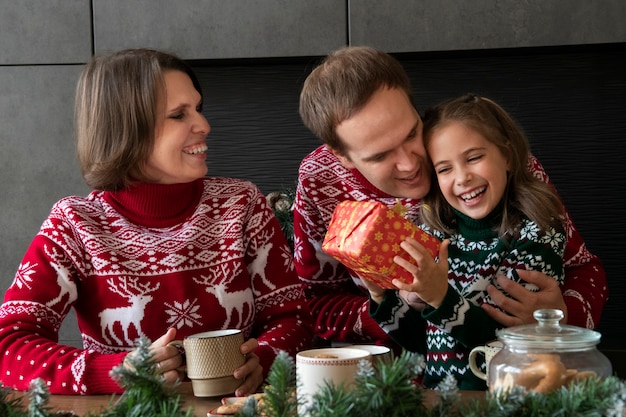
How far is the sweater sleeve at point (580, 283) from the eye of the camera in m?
1.46

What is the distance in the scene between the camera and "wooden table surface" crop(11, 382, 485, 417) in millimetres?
993

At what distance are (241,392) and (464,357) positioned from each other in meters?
0.46

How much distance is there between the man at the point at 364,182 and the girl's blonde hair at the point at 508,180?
37 mm

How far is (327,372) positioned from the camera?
0.84 m

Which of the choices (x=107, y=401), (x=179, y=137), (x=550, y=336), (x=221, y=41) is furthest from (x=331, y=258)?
(x=550, y=336)

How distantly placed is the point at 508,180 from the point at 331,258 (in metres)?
0.44

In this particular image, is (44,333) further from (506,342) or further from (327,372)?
(506,342)

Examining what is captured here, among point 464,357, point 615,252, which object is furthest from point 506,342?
point 615,252

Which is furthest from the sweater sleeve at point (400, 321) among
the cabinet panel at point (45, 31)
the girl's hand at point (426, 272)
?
the cabinet panel at point (45, 31)

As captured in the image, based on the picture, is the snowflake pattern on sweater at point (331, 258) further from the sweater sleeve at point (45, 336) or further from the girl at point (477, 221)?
the sweater sleeve at point (45, 336)

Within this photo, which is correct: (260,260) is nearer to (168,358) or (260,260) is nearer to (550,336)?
(168,358)

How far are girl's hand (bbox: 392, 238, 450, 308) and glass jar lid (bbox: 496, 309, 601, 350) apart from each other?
0.34 metres

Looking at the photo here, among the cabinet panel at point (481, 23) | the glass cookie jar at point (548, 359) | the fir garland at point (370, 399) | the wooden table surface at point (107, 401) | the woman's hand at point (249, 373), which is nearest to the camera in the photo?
the fir garland at point (370, 399)

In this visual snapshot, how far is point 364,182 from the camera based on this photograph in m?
1.70
